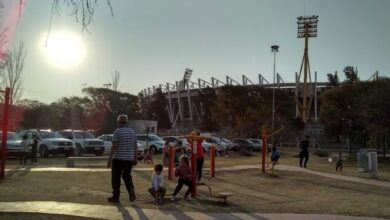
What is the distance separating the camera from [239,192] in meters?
16.4

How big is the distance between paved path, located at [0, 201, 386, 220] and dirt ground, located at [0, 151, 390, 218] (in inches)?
24.7

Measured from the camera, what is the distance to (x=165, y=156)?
26.7m

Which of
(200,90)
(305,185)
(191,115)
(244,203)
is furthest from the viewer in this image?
(191,115)

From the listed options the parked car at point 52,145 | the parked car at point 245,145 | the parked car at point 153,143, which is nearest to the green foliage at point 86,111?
the parked car at point 245,145

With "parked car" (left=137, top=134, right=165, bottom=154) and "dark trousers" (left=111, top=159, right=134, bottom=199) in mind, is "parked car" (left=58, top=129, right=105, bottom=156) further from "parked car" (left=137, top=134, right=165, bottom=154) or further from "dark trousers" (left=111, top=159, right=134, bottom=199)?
"dark trousers" (left=111, top=159, right=134, bottom=199)

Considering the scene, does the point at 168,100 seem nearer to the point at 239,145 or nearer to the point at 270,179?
the point at 239,145

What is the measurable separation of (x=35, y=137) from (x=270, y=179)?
12.6 m

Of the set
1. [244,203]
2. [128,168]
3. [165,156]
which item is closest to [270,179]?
[165,156]

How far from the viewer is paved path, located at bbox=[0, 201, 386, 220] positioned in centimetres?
1034

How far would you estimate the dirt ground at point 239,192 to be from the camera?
12.5m

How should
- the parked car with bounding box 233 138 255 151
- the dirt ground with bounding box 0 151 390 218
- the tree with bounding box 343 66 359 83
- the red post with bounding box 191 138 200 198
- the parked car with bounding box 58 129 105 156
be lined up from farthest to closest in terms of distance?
the tree with bounding box 343 66 359 83 < the parked car with bounding box 233 138 255 151 < the parked car with bounding box 58 129 105 156 < the red post with bounding box 191 138 200 198 < the dirt ground with bounding box 0 151 390 218

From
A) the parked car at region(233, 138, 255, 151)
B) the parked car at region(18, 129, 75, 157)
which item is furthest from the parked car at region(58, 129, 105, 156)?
the parked car at region(233, 138, 255, 151)

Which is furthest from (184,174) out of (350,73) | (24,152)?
(350,73)

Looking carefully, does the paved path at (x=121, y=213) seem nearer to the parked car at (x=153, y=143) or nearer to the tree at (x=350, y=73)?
the parked car at (x=153, y=143)
